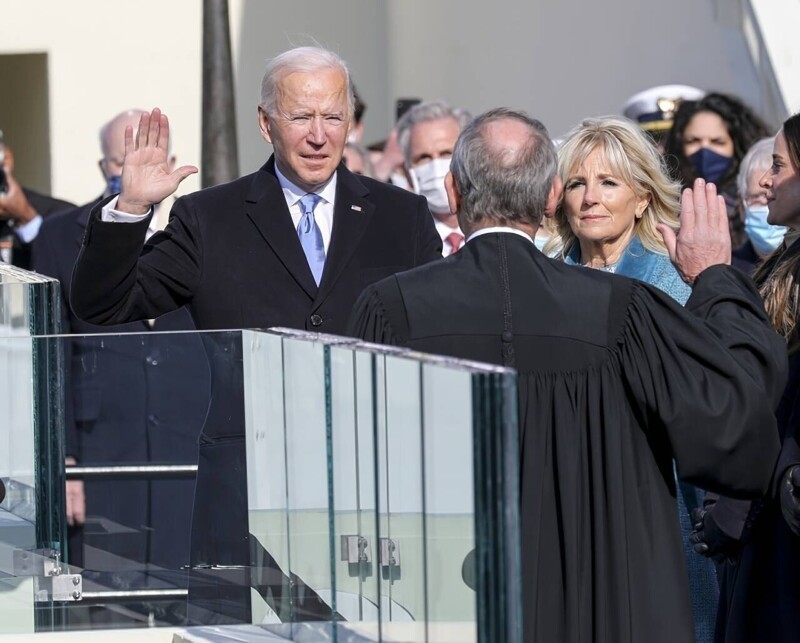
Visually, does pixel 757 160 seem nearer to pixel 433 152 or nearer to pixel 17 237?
pixel 433 152

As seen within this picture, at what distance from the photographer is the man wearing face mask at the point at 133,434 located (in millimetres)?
3438

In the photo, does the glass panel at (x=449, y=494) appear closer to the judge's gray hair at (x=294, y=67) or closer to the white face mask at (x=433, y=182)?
the judge's gray hair at (x=294, y=67)

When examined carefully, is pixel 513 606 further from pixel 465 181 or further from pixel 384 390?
pixel 465 181

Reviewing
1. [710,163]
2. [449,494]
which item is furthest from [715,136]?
[449,494]

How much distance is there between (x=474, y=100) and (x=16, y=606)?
8934 mm

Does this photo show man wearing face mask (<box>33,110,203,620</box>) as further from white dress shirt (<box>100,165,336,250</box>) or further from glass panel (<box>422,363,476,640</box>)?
white dress shirt (<box>100,165,336,250</box>)

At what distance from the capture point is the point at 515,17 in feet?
38.6

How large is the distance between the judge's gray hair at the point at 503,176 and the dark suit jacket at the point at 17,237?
386 centimetres

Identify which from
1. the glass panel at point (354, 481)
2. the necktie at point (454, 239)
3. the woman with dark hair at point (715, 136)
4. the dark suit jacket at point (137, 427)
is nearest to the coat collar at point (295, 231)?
the dark suit jacket at point (137, 427)

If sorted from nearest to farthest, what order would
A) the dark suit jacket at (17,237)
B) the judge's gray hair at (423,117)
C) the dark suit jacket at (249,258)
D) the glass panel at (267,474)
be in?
the glass panel at (267,474) → the dark suit jacket at (249,258) → the judge's gray hair at (423,117) → the dark suit jacket at (17,237)

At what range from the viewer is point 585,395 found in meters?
3.34

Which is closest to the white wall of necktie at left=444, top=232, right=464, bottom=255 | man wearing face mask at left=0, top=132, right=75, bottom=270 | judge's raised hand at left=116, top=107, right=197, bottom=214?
man wearing face mask at left=0, top=132, right=75, bottom=270

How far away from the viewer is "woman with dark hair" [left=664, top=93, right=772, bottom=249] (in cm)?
717

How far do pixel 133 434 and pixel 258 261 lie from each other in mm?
899
